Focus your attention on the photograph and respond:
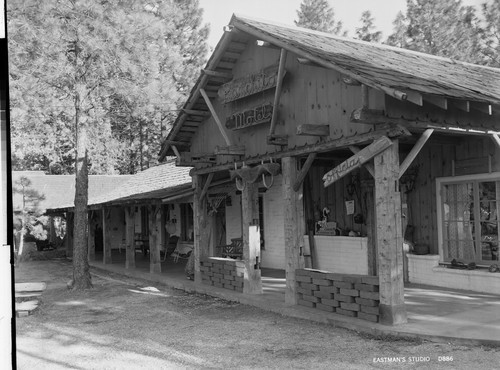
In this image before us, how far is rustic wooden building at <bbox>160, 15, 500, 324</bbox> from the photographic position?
692 centimetres

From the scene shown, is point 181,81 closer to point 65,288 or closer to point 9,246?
point 65,288

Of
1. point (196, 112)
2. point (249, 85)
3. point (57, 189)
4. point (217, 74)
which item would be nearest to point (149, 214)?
point (196, 112)

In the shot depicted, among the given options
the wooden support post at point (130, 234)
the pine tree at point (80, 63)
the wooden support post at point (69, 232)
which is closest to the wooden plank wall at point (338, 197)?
the pine tree at point (80, 63)

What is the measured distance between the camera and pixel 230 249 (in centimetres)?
1295

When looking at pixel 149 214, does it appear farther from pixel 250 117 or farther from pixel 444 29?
pixel 444 29

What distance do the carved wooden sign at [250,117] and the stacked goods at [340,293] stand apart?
2.86m

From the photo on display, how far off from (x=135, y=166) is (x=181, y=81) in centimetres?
1020

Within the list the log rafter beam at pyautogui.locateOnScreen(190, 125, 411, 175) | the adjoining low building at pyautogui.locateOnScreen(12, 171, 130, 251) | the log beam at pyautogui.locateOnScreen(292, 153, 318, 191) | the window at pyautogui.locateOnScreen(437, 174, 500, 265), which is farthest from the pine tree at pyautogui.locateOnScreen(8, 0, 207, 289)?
the adjoining low building at pyautogui.locateOnScreen(12, 171, 130, 251)

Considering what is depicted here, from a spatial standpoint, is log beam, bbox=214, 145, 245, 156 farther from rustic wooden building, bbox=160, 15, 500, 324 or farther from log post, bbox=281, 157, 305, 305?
log post, bbox=281, 157, 305, 305

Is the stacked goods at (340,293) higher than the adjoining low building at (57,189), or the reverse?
the adjoining low building at (57,189)

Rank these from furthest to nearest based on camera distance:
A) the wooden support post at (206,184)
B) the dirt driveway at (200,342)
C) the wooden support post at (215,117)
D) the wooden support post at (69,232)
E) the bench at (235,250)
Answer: the wooden support post at (69,232) → the bench at (235,250) → the wooden support post at (206,184) → the wooden support post at (215,117) → the dirt driveway at (200,342)

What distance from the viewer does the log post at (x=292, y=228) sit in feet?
29.1

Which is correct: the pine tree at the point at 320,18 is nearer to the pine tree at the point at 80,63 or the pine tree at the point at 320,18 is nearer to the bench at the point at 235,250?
the pine tree at the point at 80,63

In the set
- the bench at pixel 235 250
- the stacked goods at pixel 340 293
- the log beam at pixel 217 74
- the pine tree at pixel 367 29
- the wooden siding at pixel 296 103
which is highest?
the pine tree at pixel 367 29
